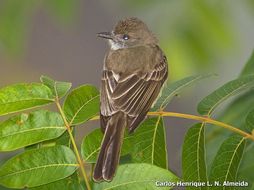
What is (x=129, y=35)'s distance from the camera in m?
5.51

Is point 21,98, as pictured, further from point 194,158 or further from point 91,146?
point 194,158

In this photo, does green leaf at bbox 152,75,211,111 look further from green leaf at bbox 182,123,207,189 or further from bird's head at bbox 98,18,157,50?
bird's head at bbox 98,18,157,50

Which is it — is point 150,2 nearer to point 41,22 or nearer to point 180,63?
point 180,63

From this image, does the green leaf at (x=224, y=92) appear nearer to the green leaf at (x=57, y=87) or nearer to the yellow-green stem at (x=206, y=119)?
the yellow-green stem at (x=206, y=119)

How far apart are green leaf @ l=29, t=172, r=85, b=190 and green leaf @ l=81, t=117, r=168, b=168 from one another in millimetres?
170

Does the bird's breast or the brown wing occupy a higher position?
the bird's breast

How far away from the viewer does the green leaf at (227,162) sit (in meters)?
3.50

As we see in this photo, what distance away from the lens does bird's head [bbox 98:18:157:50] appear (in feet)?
17.7

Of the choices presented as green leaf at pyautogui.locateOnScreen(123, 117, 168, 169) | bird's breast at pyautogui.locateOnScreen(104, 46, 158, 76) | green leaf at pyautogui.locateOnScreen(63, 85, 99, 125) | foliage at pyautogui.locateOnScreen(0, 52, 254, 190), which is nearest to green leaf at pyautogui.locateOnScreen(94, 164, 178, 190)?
foliage at pyautogui.locateOnScreen(0, 52, 254, 190)

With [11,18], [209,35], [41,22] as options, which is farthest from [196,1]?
[41,22]

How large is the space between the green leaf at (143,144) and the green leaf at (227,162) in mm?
279

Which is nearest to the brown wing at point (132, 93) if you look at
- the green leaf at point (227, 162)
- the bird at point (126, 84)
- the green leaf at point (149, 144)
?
the bird at point (126, 84)

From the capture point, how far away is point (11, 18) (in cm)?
454

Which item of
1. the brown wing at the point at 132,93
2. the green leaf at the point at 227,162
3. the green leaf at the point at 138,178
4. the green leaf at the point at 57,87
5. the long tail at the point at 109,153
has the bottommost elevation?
the green leaf at the point at 227,162
